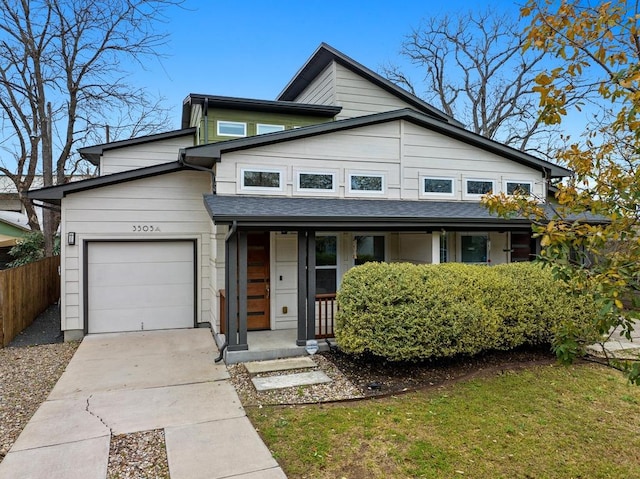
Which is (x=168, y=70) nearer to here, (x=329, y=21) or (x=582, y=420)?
(x=329, y=21)

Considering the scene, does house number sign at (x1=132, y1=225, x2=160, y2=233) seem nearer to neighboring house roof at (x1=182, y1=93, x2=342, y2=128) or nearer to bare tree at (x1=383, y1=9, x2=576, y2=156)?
neighboring house roof at (x1=182, y1=93, x2=342, y2=128)

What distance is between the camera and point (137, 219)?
28.1 ft

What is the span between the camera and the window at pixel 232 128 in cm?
1074

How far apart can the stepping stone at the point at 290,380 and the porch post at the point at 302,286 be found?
1.09 metres

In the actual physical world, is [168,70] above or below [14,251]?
above

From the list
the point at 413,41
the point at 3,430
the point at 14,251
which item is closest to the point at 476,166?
the point at 3,430

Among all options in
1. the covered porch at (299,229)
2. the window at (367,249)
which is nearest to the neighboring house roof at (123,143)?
the covered porch at (299,229)

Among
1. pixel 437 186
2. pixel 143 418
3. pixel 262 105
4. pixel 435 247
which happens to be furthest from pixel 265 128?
pixel 143 418

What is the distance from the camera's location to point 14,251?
14266 mm

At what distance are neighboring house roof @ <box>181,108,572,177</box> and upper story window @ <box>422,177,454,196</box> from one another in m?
1.02

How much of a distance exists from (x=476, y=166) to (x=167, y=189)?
6918mm

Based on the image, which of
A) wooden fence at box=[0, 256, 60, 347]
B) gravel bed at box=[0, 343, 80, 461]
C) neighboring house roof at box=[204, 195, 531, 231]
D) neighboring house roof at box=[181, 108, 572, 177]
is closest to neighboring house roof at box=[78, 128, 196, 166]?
wooden fence at box=[0, 256, 60, 347]

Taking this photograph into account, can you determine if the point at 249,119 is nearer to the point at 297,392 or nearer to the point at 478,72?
the point at 297,392

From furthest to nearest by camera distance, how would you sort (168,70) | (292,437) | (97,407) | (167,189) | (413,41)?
(413,41)
(168,70)
(167,189)
(97,407)
(292,437)
